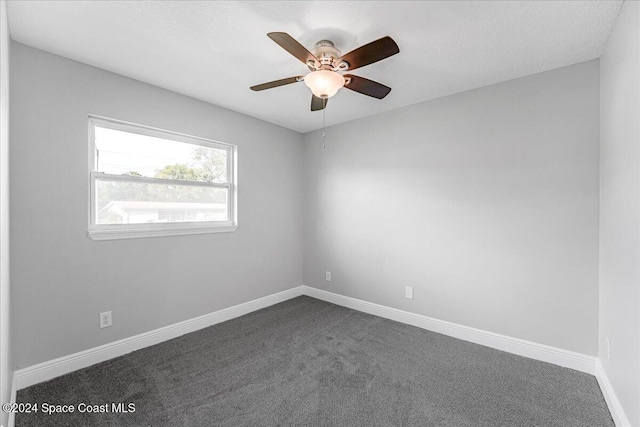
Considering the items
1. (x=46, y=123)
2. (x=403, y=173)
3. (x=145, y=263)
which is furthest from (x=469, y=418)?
(x=46, y=123)

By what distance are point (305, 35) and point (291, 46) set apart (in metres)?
→ 0.36

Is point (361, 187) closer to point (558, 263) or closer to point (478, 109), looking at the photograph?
point (478, 109)

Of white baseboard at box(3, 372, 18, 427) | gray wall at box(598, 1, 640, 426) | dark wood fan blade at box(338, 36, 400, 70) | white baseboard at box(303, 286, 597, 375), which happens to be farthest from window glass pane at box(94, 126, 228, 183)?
gray wall at box(598, 1, 640, 426)

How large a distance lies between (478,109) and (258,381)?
2.97 m

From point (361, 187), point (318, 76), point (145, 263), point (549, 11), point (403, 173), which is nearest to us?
point (549, 11)

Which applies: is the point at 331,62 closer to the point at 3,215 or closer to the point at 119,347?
the point at 3,215

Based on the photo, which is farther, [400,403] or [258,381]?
[258,381]

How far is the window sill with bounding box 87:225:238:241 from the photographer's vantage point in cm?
238

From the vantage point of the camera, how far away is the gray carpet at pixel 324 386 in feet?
5.81

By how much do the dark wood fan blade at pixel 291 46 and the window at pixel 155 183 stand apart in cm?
173

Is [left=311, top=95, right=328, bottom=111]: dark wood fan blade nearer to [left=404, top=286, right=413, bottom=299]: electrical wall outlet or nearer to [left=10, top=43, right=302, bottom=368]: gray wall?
[left=10, top=43, right=302, bottom=368]: gray wall

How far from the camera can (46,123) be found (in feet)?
6.97

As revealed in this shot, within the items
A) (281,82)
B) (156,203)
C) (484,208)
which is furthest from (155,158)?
(484,208)

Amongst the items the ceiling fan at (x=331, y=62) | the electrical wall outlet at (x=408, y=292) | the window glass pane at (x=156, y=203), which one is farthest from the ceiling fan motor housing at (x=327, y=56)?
the electrical wall outlet at (x=408, y=292)
